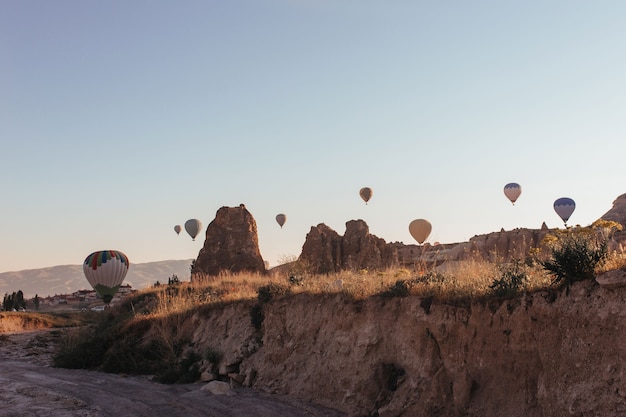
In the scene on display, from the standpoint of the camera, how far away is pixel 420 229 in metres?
57.5

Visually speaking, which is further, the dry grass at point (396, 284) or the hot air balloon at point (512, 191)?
the hot air balloon at point (512, 191)

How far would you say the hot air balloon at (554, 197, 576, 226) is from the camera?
176 ft

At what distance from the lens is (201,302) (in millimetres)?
21359

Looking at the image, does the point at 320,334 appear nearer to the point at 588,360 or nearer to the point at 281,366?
the point at 281,366

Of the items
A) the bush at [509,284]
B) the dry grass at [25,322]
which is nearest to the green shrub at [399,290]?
the bush at [509,284]

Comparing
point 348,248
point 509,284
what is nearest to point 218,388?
point 509,284

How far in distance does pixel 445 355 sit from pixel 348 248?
108 ft

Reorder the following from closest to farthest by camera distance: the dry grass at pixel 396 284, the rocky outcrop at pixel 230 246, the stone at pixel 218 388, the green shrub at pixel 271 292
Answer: the dry grass at pixel 396 284 < the stone at pixel 218 388 < the green shrub at pixel 271 292 < the rocky outcrop at pixel 230 246

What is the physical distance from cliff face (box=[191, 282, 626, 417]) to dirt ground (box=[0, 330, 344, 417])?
0.94 metres

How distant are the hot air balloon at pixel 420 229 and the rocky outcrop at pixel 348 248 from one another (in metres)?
12.4

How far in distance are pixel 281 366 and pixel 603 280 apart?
333 inches

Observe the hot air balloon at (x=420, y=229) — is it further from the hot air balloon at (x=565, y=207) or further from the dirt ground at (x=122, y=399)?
the dirt ground at (x=122, y=399)

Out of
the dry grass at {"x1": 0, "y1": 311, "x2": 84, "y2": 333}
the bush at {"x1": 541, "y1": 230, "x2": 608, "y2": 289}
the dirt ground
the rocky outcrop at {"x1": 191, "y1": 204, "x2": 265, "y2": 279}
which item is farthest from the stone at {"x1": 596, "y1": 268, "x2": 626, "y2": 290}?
the dry grass at {"x1": 0, "y1": 311, "x2": 84, "y2": 333}

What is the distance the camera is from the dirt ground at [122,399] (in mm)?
12562
